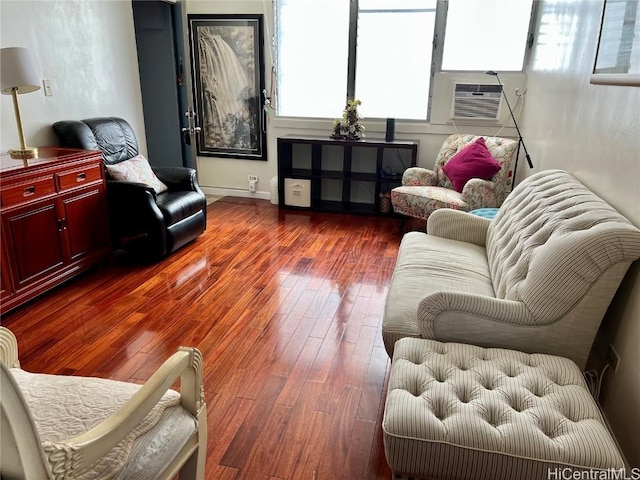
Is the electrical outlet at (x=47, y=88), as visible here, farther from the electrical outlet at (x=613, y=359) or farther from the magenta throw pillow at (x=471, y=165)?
the electrical outlet at (x=613, y=359)

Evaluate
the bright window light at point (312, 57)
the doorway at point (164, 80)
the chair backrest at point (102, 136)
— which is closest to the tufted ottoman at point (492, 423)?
the chair backrest at point (102, 136)

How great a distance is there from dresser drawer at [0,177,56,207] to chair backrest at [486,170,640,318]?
2637 millimetres

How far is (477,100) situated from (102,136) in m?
A: 3.50

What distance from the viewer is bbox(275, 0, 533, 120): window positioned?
456 cm

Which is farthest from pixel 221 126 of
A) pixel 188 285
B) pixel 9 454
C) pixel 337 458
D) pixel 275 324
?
pixel 9 454

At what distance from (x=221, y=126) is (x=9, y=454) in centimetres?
492

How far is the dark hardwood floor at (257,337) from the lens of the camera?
1.82 m

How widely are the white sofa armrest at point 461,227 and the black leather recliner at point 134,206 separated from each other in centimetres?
200

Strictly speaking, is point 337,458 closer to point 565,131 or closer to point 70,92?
point 565,131

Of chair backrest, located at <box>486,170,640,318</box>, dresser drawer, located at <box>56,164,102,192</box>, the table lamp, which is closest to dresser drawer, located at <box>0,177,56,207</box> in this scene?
dresser drawer, located at <box>56,164,102,192</box>

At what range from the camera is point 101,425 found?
1.04 metres

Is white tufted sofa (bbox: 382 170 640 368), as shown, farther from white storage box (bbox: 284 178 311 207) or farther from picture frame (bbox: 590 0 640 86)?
white storage box (bbox: 284 178 311 207)

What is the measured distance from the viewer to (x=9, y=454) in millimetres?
830

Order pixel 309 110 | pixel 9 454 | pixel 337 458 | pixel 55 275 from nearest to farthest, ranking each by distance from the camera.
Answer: pixel 9 454
pixel 337 458
pixel 55 275
pixel 309 110
